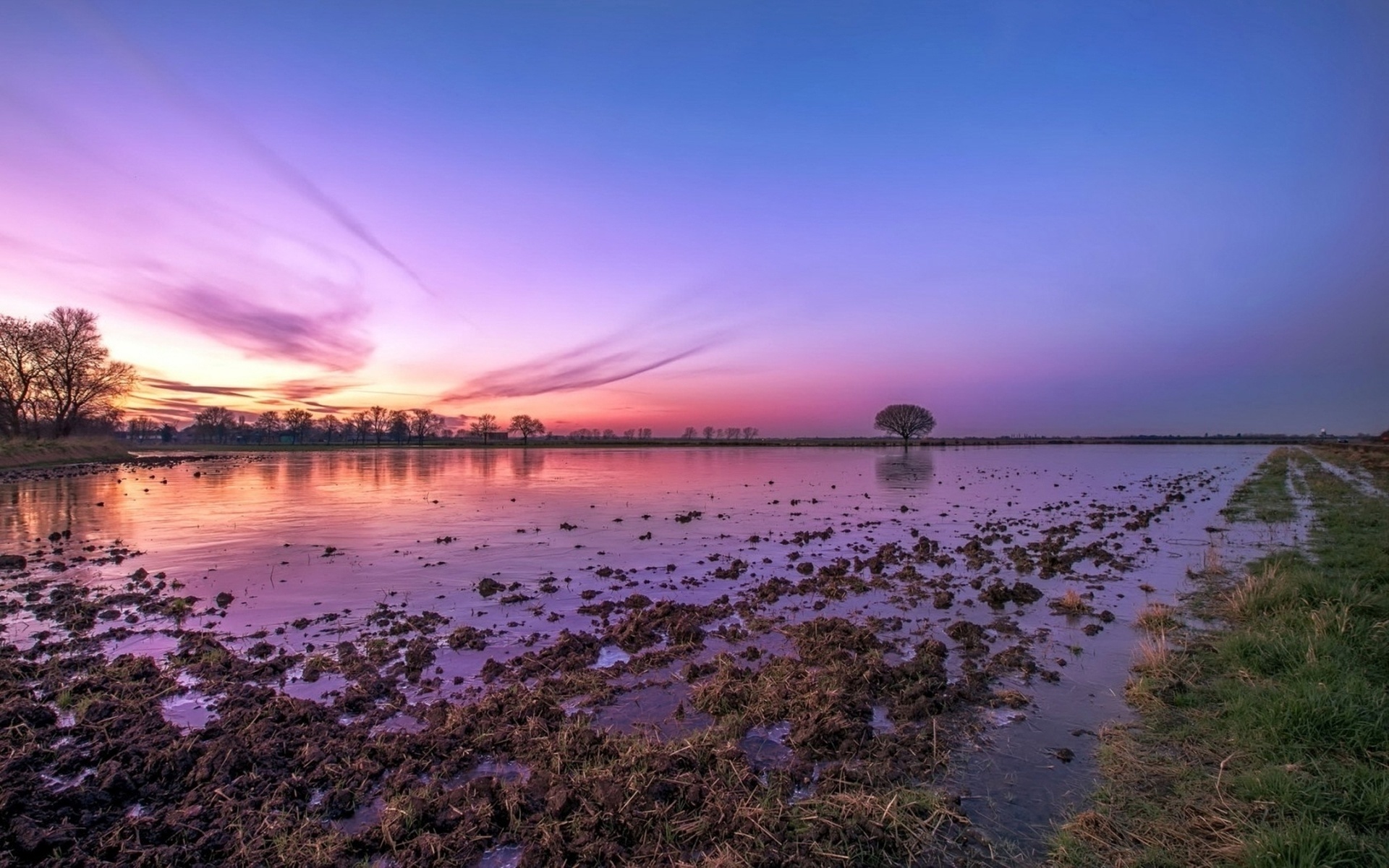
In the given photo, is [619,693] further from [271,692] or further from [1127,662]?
[1127,662]

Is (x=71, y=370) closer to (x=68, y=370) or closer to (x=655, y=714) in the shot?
(x=68, y=370)

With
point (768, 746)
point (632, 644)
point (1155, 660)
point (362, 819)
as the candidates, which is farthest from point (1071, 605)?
point (362, 819)

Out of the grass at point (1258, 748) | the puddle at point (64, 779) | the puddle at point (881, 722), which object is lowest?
the puddle at point (881, 722)

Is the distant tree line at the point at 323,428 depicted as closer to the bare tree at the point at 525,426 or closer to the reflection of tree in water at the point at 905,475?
the bare tree at the point at 525,426

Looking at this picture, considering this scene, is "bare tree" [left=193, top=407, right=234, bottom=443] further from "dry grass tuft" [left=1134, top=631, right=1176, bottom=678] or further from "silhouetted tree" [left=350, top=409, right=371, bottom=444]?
"dry grass tuft" [left=1134, top=631, right=1176, bottom=678]

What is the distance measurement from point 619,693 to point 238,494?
35080 mm

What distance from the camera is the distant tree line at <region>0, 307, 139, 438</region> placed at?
6112 cm

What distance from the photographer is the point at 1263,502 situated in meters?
28.8

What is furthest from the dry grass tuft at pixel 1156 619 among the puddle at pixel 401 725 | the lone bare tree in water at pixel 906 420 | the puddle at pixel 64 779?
the lone bare tree in water at pixel 906 420

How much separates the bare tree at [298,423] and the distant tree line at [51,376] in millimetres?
113016

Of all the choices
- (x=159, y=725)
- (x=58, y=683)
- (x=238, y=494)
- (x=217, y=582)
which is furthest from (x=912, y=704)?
(x=238, y=494)

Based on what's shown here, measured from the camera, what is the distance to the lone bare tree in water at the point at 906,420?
15762 centimetres

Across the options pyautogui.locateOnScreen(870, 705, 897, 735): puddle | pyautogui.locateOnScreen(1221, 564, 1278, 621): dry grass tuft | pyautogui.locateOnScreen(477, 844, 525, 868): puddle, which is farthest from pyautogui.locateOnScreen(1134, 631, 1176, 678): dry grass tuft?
pyautogui.locateOnScreen(477, 844, 525, 868): puddle

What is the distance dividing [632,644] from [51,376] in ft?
293
